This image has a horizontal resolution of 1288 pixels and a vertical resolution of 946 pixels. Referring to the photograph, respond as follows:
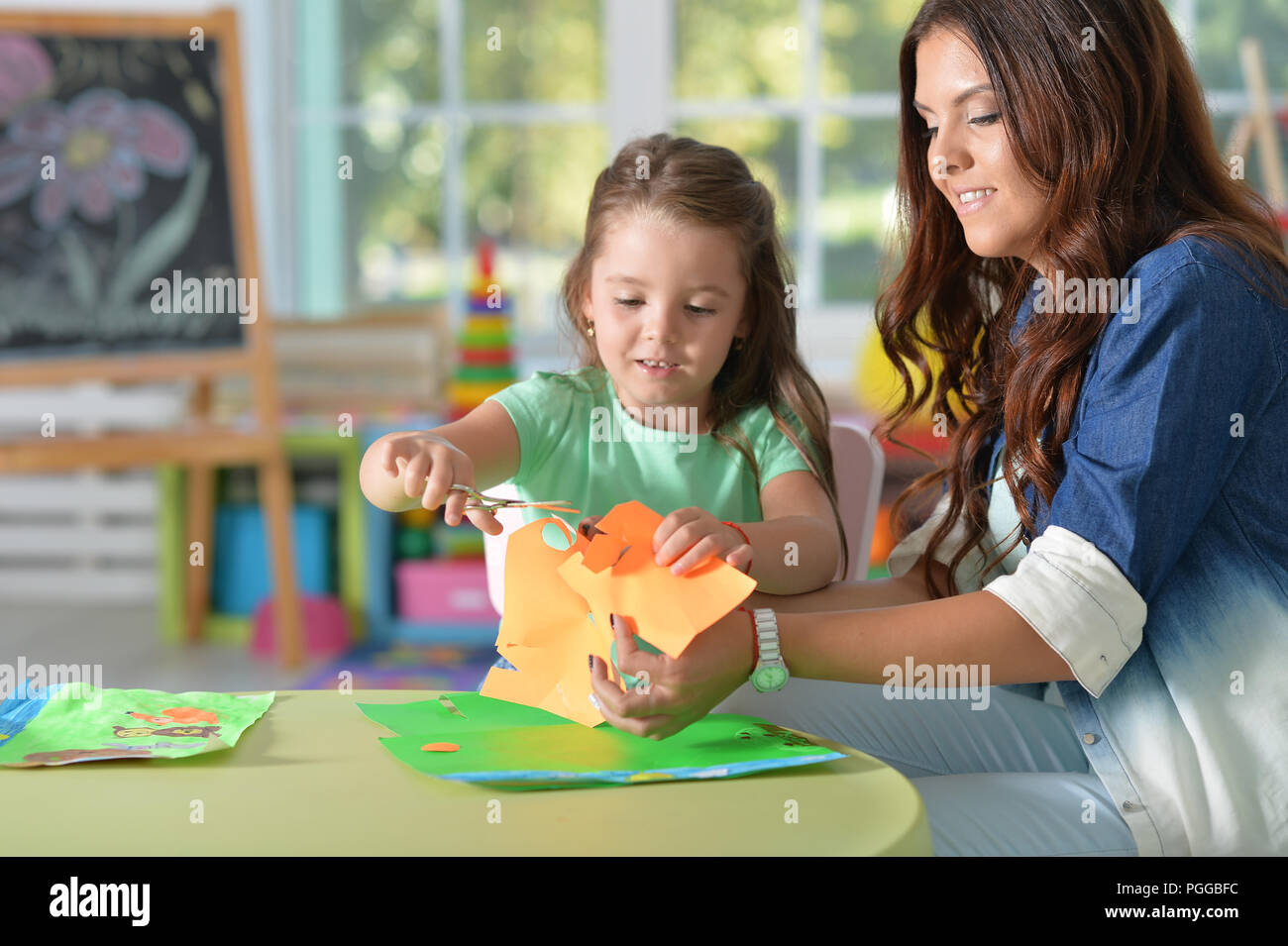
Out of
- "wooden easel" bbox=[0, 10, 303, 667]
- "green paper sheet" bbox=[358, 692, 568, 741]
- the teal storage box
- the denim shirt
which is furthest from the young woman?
the teal storage box

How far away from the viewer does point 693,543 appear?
88cm

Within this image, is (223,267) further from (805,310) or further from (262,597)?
(805,310)

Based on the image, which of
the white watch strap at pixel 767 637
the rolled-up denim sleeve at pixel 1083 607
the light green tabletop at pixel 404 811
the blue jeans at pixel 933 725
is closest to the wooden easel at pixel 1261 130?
the blue jeans at pixel 933 725

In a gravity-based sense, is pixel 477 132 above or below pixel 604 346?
above

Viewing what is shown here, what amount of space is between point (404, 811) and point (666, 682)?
7.6 inches

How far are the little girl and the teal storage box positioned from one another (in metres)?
2.07

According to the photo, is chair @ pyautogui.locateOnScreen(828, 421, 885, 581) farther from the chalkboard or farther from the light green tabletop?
the chalkboard

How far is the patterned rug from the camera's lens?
2.85 meters

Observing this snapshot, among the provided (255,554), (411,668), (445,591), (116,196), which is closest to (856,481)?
(411,668)

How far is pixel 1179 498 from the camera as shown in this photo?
3.11 feet

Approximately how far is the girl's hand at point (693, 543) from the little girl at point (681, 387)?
9.9 inches

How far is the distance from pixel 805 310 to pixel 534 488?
259 centimetres

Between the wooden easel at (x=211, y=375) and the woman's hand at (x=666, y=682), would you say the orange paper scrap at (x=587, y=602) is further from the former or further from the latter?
the wooden easel at (x=211, y=375)

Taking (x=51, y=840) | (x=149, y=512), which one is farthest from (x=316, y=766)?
(x=149, y=512)
